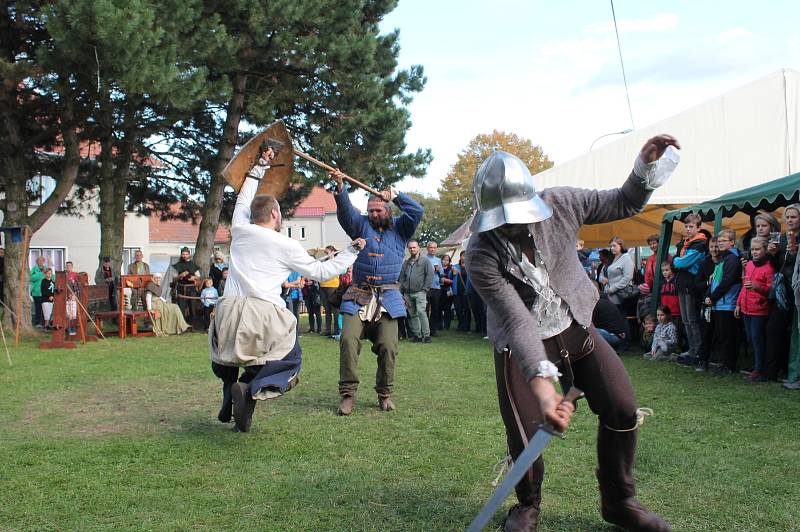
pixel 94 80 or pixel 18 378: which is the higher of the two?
pixel 94 80

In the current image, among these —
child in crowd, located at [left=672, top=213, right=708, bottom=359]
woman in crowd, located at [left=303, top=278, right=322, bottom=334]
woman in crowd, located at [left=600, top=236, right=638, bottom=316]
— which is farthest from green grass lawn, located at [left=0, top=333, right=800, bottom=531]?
woman in crowd, located at [left=303, top=278, right=322, bottom=334]

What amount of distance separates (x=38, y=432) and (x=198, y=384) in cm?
261

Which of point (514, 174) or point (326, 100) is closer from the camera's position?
point (514, 174)

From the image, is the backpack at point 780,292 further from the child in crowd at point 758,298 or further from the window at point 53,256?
the window at point 53,256

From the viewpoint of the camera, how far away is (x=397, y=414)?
21.8 ft

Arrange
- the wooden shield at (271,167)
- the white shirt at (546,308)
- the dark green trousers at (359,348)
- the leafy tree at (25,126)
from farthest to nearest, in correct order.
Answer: the leafy tree at (25,126) → the dark green trousers at (359,348) → the wooden shield at (271,167) → the white shirt at (546,308)

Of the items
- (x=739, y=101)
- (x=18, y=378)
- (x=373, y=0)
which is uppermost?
(x=373, y=0)

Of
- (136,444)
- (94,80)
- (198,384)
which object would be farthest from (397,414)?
(94,80)

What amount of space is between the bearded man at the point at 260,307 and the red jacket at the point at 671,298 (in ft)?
20.7

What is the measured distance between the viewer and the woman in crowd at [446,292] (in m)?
16.6

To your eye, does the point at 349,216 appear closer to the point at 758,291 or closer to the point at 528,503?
the point at 528,503

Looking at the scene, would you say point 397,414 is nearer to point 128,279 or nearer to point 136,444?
point 136,444

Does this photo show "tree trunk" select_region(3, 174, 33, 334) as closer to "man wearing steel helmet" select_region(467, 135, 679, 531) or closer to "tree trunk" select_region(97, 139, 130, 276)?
"tree trunk" select_region(97, 139, 130, 276)

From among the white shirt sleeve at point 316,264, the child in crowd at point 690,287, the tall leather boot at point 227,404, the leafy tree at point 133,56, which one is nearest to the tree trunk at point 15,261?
the leafy tree at point 133,56
